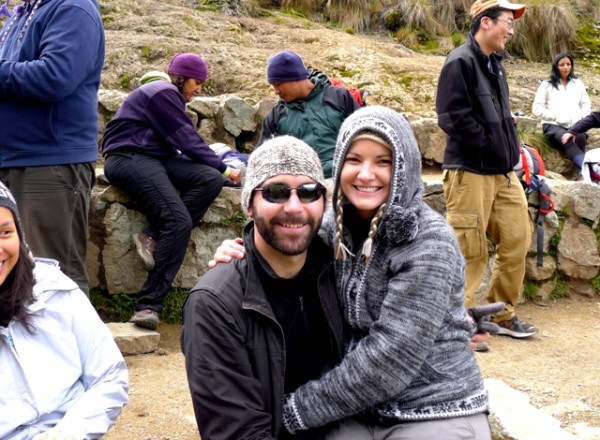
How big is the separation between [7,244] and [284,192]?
88cm

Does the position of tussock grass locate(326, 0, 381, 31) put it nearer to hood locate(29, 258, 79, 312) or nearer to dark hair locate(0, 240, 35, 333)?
hood locate(29, 258, 79, 312)

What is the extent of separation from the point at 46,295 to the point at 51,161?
126 centimetres

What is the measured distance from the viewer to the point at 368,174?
2.35 metres

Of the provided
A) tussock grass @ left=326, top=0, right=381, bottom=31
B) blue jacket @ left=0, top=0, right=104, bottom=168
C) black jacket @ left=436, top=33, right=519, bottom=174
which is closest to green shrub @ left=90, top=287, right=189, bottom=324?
blue jacket @ left=0, top=0, right=104, bottom=168

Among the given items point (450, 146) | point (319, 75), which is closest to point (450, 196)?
point (450, 146)

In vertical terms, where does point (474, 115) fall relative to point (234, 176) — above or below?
above

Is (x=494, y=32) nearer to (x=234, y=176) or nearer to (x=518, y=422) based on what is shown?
(x=234, y=176)

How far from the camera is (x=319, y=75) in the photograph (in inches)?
204

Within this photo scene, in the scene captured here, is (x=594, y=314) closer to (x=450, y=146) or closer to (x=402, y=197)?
(x=450, y=146)

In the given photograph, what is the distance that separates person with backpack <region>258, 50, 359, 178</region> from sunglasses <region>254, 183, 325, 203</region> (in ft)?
8.49

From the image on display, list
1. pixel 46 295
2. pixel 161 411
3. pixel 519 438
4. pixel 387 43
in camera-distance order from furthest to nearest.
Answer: pixel 387 43 < pixel 161 411 < pixel 519 438 < pixel 46 295

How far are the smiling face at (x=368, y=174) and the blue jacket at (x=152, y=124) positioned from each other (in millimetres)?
2366

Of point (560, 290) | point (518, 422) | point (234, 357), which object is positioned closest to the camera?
point (234, 357)

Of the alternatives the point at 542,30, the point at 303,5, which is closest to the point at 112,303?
the point at 303,5
